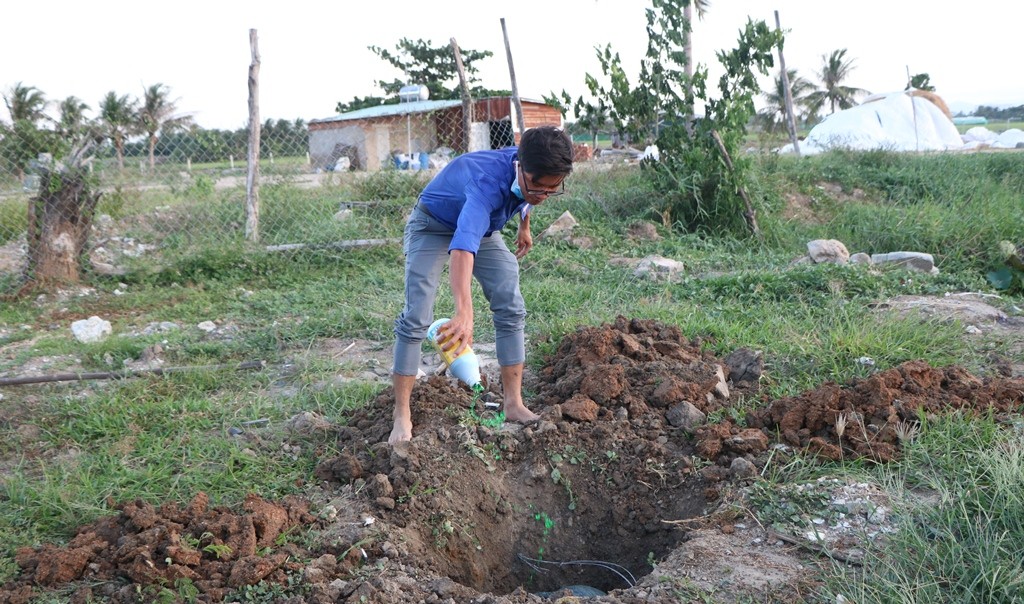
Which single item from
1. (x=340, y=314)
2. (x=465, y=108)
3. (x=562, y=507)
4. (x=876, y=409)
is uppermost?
(x=465, y=108)

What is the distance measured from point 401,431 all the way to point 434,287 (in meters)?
0.60

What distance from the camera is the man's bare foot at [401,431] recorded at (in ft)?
10.00

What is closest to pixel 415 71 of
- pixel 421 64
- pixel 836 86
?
pixel 421 64

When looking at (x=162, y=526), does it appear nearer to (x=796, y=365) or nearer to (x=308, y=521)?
(x=308, y=521)

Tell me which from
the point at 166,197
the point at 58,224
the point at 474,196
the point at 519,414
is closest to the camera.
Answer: the point at 474,196

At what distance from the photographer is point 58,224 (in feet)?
19.8

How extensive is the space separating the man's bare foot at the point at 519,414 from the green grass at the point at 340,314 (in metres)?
0.78

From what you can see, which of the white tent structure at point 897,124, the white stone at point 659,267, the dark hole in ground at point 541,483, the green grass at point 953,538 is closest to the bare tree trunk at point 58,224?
the dark hole in ground at point 541,483

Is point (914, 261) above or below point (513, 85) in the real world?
below

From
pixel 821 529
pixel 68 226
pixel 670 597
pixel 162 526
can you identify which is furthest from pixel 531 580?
pixel 68 226

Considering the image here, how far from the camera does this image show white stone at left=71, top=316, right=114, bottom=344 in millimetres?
4801

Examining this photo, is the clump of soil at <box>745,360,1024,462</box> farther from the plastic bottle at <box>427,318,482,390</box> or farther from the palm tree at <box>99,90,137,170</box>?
the palm tree at <box>99,90,137,170</box>

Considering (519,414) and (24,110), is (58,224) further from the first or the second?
(519,414)

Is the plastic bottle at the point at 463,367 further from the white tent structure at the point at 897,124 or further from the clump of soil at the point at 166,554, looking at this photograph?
the white tent structure at the point at 897,124
